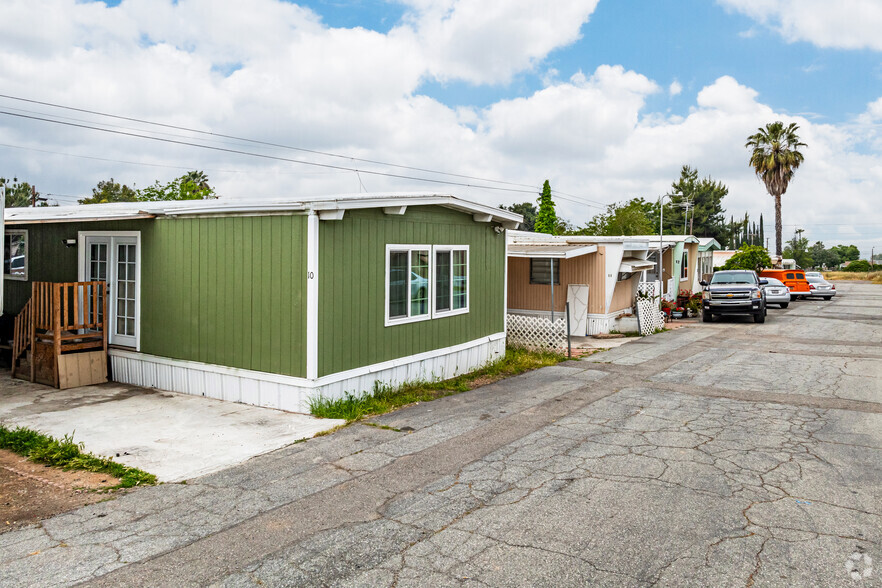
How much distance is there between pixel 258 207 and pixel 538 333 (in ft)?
27.4

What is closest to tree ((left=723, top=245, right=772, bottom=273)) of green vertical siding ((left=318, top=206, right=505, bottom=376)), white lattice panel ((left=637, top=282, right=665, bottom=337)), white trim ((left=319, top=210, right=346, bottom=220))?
white lattice panel ((left=637, top=282, right=665, bottom=337))

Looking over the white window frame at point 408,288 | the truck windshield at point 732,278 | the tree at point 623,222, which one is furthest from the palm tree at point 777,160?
the white window frame at point 408,288

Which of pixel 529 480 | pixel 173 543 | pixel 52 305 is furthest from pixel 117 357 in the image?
pixel 529 480

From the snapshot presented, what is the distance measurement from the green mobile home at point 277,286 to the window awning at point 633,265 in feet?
24.7

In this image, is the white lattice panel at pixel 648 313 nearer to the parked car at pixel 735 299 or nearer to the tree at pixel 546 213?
the parked car at pixel 735 299

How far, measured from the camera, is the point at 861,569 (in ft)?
14.0

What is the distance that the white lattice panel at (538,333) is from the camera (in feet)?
48.1

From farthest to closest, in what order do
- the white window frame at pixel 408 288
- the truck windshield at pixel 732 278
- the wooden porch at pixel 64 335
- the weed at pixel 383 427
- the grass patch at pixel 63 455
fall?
the truck windshield at pixel 732 278, the wooden porch at pixel 64 335, the white window frame at pixel 408 288, the weed at pixel 383 427, the grass patch at pixel 63 455

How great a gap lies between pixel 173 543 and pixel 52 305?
265 inches

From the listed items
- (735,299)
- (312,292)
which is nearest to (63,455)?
(312,292)

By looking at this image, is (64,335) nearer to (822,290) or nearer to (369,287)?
(369,287)

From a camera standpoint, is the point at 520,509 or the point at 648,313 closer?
the point at 520,509

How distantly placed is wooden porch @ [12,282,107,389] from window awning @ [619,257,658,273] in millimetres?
13418

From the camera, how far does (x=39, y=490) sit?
18.9ft
